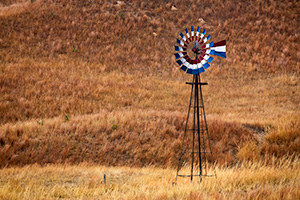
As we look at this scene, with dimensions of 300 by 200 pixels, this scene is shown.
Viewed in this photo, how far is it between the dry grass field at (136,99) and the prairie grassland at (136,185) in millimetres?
44

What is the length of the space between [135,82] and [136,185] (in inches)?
639

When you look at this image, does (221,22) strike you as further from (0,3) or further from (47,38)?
(0,3)

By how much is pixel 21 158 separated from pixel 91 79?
38.5ft

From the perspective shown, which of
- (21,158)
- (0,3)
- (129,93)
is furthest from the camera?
(0,3)

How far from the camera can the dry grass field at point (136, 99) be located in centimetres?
813

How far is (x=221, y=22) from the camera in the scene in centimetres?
3347

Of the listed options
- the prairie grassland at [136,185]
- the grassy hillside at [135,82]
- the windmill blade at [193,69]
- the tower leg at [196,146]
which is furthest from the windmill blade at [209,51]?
the grassy hillside at [135,82]

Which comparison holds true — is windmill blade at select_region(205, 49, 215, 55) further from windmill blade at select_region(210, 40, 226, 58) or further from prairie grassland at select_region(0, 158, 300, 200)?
prairie grassland at select_region(0, 158, 300, 200)

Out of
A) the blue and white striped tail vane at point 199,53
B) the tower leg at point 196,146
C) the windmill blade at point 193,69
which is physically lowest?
the tower leg at point 196,146

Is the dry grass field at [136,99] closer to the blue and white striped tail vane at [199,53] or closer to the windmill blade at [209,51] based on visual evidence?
the blue and white striped tail vane at [199,53]

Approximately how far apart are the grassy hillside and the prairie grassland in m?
2.79

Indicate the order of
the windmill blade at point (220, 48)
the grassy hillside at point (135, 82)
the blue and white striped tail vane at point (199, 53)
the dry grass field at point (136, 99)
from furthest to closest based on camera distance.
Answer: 1. the grassy hillside at point (135, 82)
2. the blue and white striped tail vane at point (199, 53)
3. the windmill blade at point (220, 48)
4. the dry grass field at point (136, 99)

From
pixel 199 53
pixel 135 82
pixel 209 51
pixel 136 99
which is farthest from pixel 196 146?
pixel 135 82

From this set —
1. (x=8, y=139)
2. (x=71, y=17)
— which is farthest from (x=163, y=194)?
(x=71, y=17)
